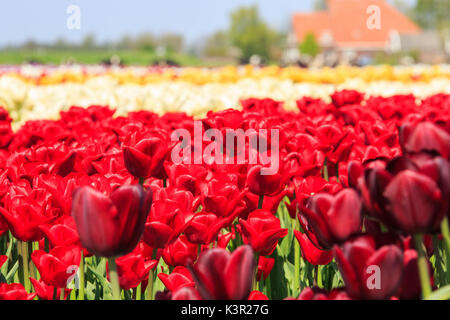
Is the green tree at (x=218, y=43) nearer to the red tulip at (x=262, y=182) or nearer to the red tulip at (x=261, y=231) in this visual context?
the red tulip at (x=262, y=182)

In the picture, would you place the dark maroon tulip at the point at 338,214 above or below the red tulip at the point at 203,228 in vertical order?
above

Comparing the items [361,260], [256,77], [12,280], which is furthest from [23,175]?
[256,77]

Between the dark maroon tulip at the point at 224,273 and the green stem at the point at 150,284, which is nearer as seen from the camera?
the dark maroon tulip at the point at 224,273

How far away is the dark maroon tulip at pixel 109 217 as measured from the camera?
44.5 inches

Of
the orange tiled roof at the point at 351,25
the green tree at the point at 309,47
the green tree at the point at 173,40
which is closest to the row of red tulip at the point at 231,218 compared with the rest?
the green tree at the point at 309,47

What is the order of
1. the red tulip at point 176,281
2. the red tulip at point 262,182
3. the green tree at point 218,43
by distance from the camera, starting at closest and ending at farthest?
the red tulip at point 176,281 → the red tulip at point 262,182 → the green tree at point 218,43

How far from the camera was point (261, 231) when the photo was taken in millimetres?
1625

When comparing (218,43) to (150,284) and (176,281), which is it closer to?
(150,284)

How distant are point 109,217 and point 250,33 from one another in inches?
3898

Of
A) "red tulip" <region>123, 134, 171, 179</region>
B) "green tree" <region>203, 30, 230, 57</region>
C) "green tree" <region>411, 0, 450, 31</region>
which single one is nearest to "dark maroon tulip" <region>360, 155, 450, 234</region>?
"red tulip" <region>123, 134, 171, 179</region>

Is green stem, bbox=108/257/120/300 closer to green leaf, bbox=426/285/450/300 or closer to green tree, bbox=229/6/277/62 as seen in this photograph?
green leaf, bbox=426/285/450/300

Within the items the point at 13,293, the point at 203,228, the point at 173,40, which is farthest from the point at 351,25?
the point at 13,293

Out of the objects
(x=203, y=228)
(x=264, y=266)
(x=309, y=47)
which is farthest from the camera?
(x=309, y=47)

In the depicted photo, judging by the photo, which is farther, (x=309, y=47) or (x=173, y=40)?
(x=173, y=40)
